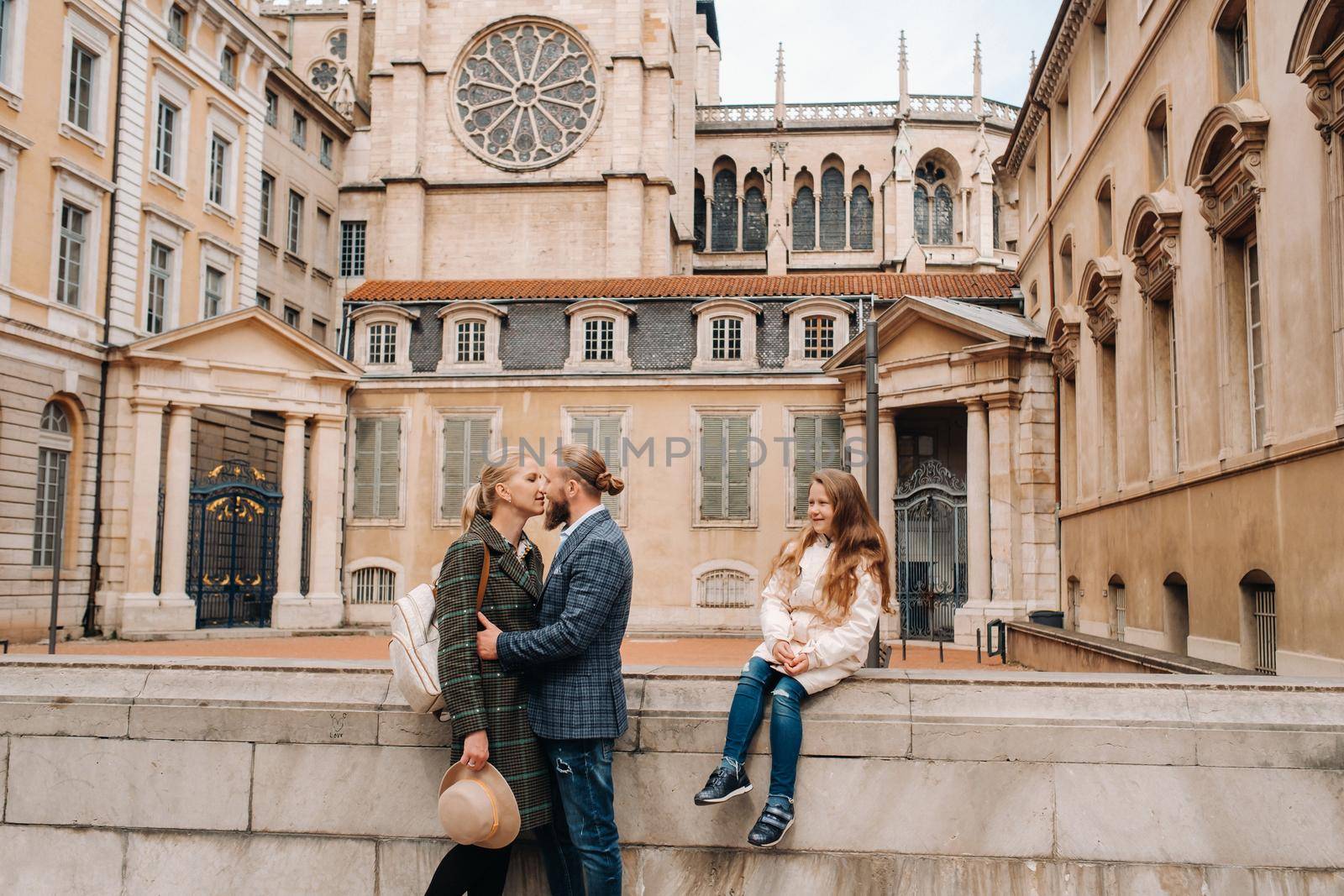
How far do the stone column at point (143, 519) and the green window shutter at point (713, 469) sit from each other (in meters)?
11.2

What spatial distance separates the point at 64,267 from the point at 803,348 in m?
15.2

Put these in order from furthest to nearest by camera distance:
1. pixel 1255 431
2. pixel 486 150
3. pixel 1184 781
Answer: pixel 486 150 < pixel 1255 431 < pixel 1184 781

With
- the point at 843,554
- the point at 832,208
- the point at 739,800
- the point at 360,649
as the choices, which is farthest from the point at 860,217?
the point at 739,800

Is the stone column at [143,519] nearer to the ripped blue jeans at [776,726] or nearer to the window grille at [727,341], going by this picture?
the window grille at [727,341]

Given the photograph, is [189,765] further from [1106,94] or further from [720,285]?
[720,285]

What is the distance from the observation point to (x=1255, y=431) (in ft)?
36.6

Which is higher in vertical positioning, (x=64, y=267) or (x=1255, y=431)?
(x=64, y=267)

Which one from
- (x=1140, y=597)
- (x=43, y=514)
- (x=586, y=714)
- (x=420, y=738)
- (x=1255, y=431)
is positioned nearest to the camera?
(x=586, y=714)

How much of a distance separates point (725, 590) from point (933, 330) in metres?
7.33

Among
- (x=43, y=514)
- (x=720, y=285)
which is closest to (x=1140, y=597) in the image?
(x=720, y=285)

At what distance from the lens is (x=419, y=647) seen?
448cm

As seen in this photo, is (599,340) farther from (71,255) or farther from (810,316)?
(71,255)

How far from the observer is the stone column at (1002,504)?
69.3ft

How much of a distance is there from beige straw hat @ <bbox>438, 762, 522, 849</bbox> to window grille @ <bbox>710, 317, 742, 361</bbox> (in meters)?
21.9
